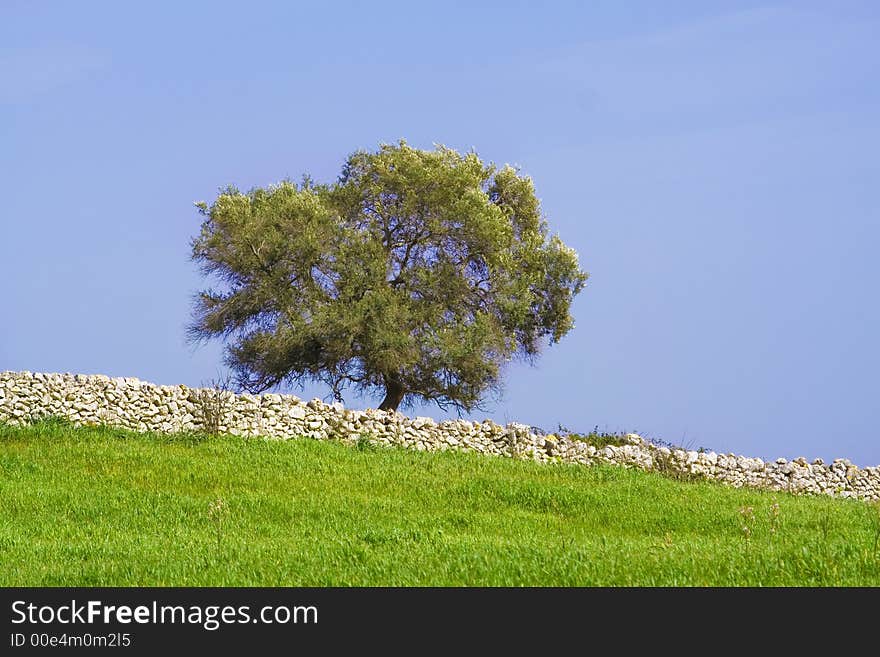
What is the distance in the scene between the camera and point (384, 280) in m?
27.6

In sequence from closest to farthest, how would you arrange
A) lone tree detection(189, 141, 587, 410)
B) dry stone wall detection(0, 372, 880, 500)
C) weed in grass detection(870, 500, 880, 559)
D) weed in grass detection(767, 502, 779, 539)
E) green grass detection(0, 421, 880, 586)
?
green grass detection(0, 421, 880, 586) → weed in grass detection(870, 500, 880, 559) → weed in grass detection(767, 502, 779, 539) → dry stone wall detection(0, 372, 880, 500) → lone tree detection(189, 141, 587, 410)

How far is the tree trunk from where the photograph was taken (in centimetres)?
2852

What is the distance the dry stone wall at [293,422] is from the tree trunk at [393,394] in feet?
23.0

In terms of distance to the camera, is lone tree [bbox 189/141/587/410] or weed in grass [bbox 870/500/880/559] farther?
lone tree [bbox 189/141/587/410]

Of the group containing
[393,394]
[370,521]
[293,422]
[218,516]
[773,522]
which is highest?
[393,394]

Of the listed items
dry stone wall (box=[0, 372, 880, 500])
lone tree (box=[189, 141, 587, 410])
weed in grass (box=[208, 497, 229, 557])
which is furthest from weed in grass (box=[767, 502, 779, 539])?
lone tree (box=[189, 141, 587, 410])

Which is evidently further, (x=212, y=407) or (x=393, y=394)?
(x=393, y=394)

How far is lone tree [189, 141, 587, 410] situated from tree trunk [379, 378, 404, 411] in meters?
0.03

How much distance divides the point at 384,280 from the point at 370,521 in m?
14.1

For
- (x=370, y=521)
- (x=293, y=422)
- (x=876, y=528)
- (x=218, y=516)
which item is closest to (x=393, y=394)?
(x=293, y=422)

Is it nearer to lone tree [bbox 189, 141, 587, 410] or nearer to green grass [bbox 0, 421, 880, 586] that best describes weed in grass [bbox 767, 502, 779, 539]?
green grass [bbox 0, 421, 880, 586]

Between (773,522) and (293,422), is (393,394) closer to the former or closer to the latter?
(293,422)
